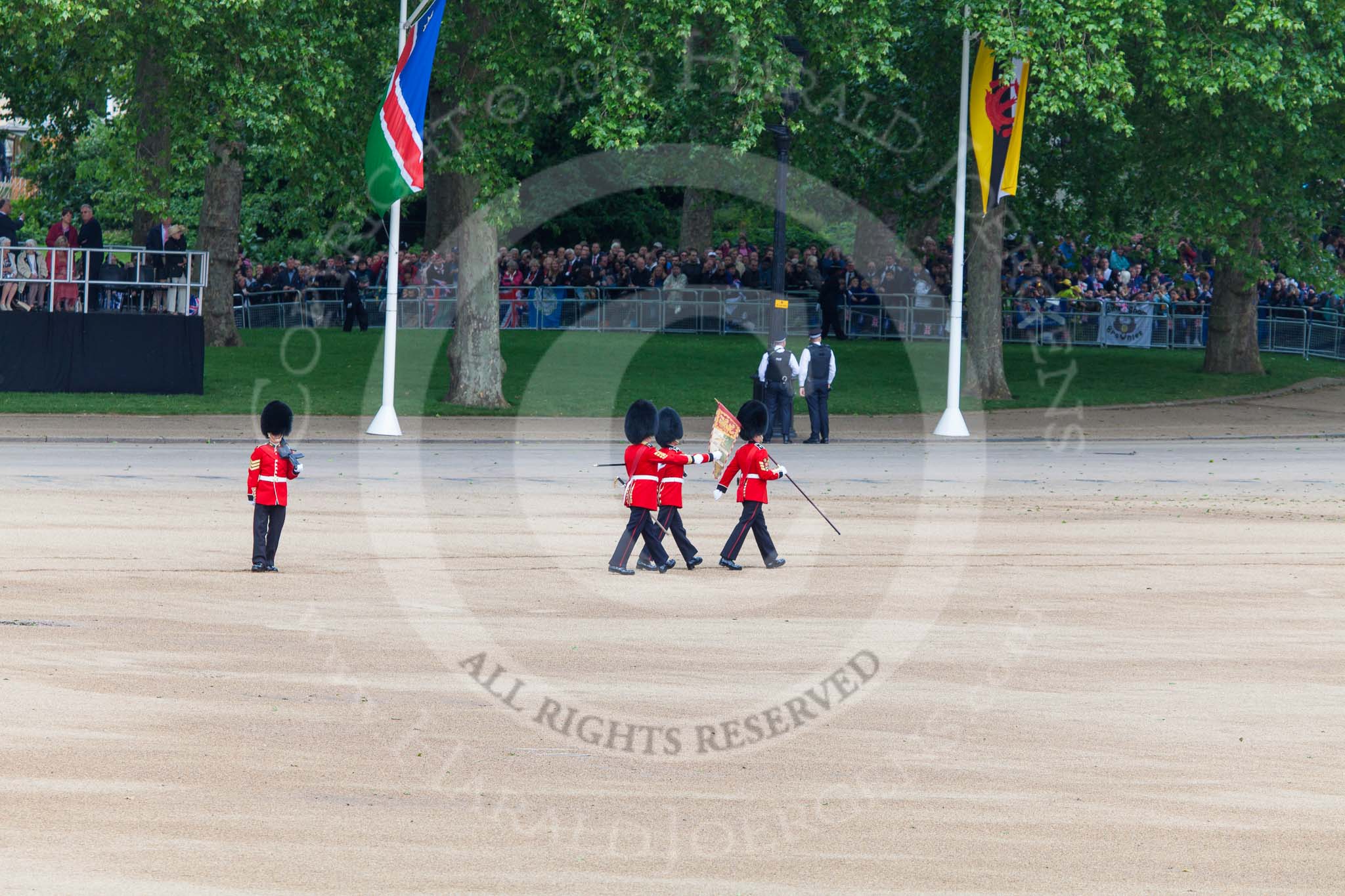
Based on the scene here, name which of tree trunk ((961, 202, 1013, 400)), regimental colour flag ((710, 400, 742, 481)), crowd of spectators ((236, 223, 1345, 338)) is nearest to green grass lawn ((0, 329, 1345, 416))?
tree trunk ((961, 202, 1013, 400))

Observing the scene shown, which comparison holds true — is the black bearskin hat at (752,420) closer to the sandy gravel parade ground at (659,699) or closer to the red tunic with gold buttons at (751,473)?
the red tunic with gold buttons at (751,473)

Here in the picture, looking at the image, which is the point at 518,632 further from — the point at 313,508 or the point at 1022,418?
the point at 1022,418

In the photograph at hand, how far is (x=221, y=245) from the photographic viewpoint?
A: 37.7 m

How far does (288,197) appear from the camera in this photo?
4703 centimetres

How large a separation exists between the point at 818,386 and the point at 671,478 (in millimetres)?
12394

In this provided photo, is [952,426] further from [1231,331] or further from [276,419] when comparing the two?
[276,419]

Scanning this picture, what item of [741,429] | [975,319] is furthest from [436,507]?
[975,319]

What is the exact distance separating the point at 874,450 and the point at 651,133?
904 cm

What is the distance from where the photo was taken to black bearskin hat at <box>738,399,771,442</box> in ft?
53.0

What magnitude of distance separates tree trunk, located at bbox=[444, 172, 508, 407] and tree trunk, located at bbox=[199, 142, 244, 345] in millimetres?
7843

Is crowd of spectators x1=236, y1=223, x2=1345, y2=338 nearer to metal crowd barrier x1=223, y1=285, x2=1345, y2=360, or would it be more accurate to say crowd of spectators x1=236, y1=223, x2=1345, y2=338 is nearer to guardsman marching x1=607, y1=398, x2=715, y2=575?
metal crowd barrier x1=223, y1=285, x2=1345, y2=360

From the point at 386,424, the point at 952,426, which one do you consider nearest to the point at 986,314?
the point at 952,426

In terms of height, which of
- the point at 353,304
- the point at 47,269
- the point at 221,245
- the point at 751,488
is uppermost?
the point at 221,245

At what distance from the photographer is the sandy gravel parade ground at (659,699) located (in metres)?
8.12
